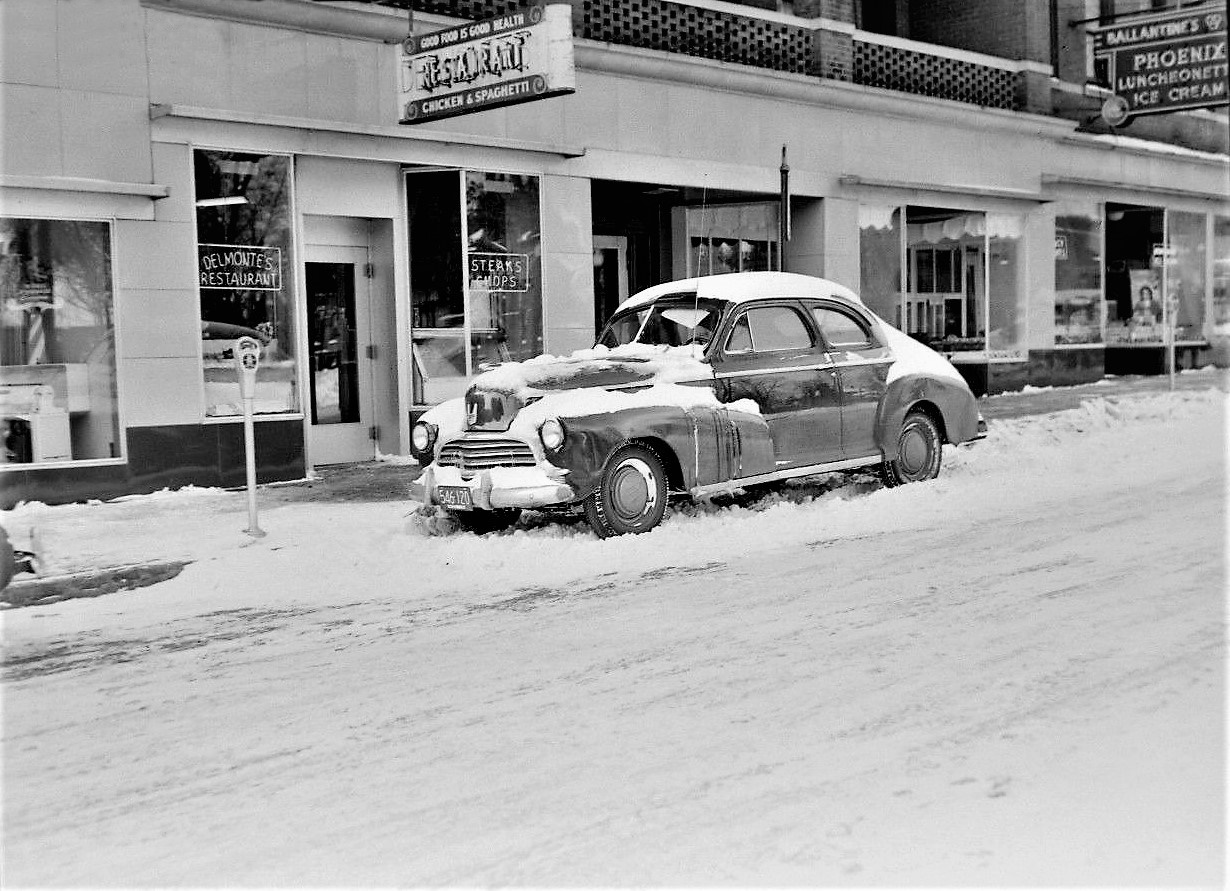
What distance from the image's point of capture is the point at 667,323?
36.8ft

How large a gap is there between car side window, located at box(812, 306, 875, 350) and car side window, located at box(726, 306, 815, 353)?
0.67ft

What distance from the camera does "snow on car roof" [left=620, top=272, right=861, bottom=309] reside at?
11156 mm

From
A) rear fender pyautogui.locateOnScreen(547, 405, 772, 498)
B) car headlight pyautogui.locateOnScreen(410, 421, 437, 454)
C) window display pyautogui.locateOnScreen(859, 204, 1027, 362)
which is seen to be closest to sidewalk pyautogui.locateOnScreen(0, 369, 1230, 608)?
car headlight pyautogui.locateOnScreen(410, 421, 437, 454)

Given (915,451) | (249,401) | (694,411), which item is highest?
(249,401)

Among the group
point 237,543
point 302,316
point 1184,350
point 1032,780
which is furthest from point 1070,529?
point 1184,350

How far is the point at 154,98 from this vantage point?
12.8 metres

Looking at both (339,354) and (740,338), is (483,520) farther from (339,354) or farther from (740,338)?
(339,354)

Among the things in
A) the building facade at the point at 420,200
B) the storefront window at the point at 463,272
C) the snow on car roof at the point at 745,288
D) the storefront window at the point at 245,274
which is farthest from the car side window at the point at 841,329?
the storefront window at the point at 245,274

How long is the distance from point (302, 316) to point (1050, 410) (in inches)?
405

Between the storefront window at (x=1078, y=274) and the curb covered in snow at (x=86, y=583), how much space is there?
18.3m

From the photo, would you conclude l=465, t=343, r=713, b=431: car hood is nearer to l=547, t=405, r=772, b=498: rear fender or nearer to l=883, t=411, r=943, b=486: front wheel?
l=547, t=405, r=772, b=498: rear fender

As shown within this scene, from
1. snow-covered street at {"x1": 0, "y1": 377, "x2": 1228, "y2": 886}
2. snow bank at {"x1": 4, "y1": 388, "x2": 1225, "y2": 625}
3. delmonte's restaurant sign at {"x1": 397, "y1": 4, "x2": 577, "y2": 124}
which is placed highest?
delmonte's restaurant sign at {"x1": 397, "y1": 4, "x2": 577, "y2": 124}

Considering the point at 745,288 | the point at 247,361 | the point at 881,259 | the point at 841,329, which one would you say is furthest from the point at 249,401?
the point at 881,259

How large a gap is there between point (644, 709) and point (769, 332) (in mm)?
6017
